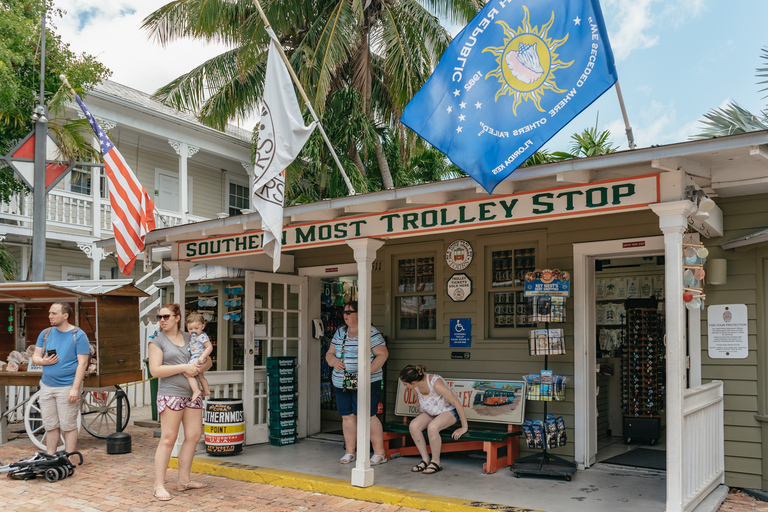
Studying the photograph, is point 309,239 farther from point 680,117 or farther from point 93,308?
point 680,117

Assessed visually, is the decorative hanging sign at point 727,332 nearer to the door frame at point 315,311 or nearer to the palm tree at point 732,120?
the door frame at point 315,311

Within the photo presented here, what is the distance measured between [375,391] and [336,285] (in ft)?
10.4

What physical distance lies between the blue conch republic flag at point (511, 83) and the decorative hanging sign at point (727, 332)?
270cm

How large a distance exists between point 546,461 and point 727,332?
2.13m

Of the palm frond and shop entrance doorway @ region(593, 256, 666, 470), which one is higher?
the palm frond

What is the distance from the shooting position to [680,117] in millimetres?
68500

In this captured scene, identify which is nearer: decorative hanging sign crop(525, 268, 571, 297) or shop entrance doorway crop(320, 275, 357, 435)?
decorative hanging sign crop(525, 268, 571, 297)

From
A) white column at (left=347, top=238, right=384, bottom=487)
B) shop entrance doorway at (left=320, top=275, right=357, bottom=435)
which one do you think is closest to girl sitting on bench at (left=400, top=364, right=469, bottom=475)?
white column at (left=347, top=238, right=384, bottom=487)

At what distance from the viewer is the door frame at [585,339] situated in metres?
6.64

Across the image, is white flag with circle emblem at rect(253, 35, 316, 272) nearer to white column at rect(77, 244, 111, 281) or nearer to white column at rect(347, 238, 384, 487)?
white column at rect(347, 238, 384, 487)

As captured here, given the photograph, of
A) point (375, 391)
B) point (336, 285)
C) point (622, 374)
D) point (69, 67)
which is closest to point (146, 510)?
point (375, 391)

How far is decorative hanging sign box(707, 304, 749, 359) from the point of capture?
231 inches

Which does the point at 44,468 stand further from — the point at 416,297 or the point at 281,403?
the point at 416,297

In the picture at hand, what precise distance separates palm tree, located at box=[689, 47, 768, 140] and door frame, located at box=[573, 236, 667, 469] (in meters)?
6.52
